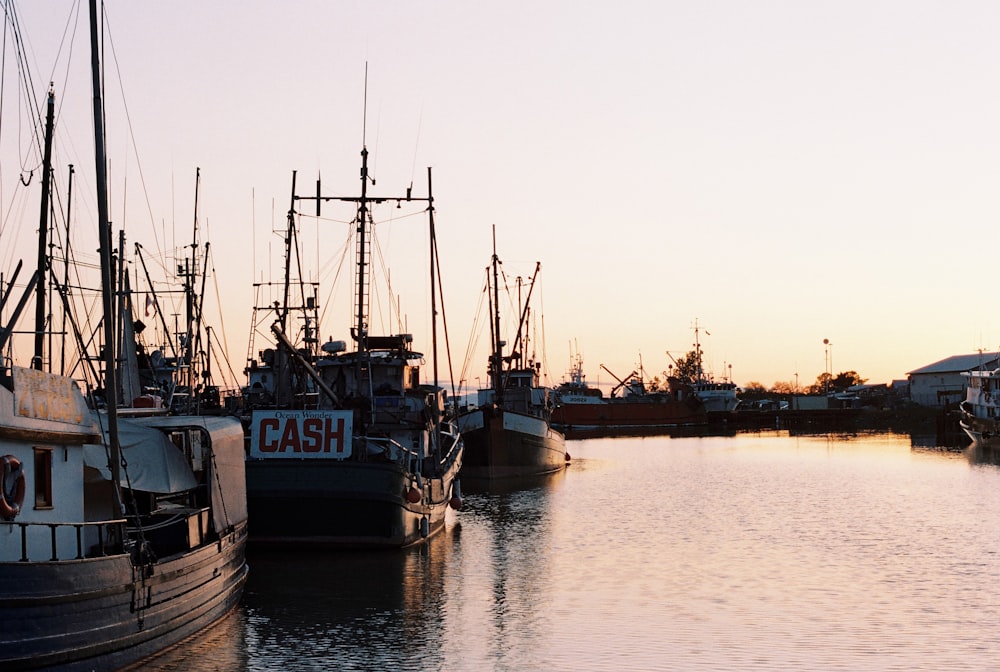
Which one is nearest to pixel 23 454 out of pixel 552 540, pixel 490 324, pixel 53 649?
pixel 53 649

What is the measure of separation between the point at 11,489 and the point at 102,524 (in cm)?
166

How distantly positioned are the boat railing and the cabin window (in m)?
0.40

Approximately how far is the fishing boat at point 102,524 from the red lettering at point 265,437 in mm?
6635

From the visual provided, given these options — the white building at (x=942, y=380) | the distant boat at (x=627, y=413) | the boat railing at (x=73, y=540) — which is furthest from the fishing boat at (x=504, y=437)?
the white building at (x=942, y=380)

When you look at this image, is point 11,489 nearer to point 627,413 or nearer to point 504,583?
point 504,583

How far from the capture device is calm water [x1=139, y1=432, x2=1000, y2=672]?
885 inches

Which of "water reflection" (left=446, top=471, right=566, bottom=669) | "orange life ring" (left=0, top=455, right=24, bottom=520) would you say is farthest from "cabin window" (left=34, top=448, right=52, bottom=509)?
"water reflection" (left=446, top=471, right=566, bottom=669)

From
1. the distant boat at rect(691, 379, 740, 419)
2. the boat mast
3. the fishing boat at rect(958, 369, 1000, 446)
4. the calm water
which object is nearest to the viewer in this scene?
the boat mast

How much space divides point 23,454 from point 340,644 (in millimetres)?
7456

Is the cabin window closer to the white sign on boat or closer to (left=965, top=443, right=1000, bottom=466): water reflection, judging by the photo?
the white sign on boat

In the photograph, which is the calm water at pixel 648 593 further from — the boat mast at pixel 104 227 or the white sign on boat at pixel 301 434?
the boat mast at pixel 104 227

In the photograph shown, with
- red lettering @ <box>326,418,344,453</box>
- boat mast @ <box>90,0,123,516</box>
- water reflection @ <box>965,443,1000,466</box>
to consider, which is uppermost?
boat mast @ <box>90,0,123,516</box>

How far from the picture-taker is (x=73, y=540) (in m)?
20.6

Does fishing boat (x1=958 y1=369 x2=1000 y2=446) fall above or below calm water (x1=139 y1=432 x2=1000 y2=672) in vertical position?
above
